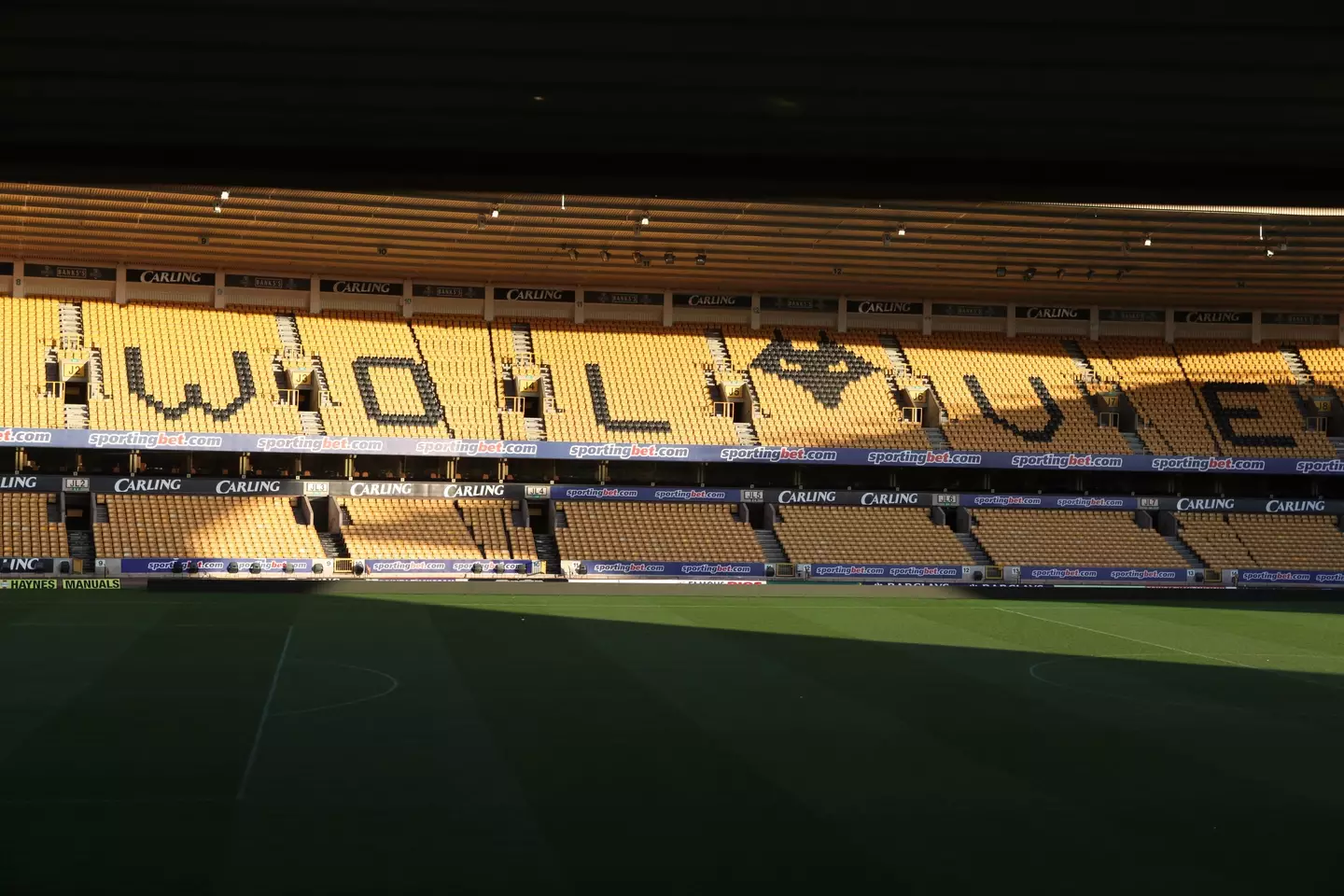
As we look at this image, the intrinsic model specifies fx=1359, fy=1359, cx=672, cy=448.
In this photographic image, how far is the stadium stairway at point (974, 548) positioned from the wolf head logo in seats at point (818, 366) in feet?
19.1

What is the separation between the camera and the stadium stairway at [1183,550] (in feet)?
137

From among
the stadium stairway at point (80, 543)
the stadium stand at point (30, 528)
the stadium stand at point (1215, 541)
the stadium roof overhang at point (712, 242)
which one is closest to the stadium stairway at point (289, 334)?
the stadium roof overhang at point (712, 242)

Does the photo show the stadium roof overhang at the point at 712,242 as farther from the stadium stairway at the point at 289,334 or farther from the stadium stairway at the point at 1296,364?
the stadium stairway at the point at 1296,364

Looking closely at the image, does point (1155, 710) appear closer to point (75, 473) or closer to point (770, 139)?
point (770, 139)

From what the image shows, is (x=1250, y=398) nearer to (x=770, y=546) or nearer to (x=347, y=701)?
(x=770, y=546)

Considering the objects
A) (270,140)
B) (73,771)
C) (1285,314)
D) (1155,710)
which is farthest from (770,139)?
(1285,314)

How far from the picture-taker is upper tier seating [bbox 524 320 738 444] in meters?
41.2

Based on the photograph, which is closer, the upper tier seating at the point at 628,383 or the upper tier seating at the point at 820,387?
the upper tier seating at the point at 628,383

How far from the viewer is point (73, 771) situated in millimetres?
12227

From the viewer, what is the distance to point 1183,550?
139 ft

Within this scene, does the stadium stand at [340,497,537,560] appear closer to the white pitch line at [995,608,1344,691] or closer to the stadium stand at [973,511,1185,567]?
the stadium stand at [973,511,1185,567]

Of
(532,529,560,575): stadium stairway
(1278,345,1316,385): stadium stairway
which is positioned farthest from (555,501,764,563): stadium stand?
(1278,345,1316,385): stadium stairway

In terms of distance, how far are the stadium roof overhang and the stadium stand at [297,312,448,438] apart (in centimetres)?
172

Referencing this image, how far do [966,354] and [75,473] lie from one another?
92.3 feet
